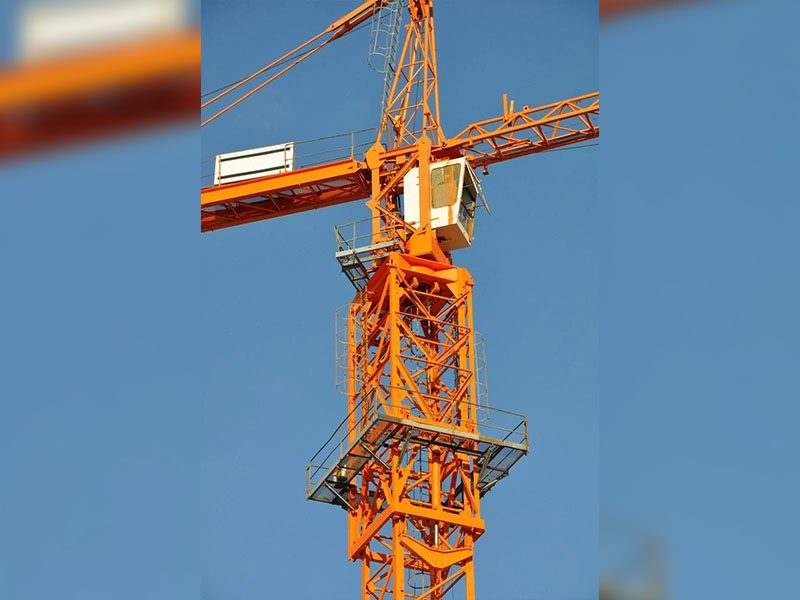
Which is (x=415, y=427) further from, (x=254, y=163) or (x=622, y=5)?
(x=622, y=5)

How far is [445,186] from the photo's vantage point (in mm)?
37375

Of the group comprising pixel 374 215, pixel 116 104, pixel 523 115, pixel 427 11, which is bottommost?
pixel 116 104

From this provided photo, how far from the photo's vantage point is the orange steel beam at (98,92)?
5.84 metres

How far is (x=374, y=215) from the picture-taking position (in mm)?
38031

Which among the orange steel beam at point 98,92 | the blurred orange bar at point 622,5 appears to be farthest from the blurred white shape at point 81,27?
the blurred orange bar at point 622,5

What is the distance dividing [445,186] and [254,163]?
18.5 ft

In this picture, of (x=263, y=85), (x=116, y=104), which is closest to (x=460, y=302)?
(x=263, y=85)

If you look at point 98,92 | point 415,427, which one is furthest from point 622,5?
point 415,427

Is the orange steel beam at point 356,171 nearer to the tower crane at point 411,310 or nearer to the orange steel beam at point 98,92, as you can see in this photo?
the tower crane at point 411,310

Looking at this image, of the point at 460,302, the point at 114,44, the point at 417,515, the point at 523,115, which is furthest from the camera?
the point at 523,115

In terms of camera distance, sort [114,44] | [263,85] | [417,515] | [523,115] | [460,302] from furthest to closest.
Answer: [263,85] < [523,115] < [460,302] < [417,515] < [114,44]

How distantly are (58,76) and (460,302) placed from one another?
3039cm

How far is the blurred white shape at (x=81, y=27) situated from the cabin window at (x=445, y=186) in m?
31.4

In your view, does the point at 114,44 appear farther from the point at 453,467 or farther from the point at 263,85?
the point at 263,85
